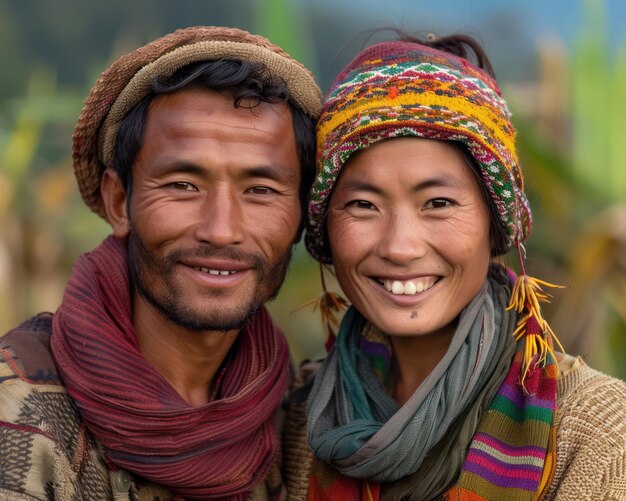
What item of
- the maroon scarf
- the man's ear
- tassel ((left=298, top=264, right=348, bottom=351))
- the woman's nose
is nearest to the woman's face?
the woman's nose

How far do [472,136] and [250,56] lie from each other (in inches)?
28.6

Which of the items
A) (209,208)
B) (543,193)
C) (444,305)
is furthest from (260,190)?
(543,193)

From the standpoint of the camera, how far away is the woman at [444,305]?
2.44 m

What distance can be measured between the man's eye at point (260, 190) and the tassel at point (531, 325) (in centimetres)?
79

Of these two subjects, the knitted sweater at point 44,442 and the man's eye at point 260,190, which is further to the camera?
the man's eye at point 260,190

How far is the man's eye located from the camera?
2717 mm

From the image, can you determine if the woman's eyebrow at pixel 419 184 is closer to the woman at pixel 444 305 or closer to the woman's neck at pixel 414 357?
the woman at pixel 444 305

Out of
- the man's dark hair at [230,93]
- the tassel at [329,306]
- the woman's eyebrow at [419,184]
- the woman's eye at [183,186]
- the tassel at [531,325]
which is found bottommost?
the tassel at [329,306]

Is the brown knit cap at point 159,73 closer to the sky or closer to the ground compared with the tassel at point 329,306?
closer to the sky

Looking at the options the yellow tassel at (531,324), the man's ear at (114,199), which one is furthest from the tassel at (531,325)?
the man's ear at (114,199)

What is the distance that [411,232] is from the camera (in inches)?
100

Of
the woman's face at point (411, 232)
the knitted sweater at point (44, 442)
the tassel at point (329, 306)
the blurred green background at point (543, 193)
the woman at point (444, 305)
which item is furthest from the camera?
the blurred green background at point (543, 193)

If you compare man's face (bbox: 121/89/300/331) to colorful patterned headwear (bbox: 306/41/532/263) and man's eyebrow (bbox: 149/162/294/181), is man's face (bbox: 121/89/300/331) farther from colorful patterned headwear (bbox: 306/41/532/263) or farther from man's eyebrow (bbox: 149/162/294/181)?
colorful patterned headwear (bbox: 306/41/532/263)

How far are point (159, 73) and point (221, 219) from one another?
0.49m
